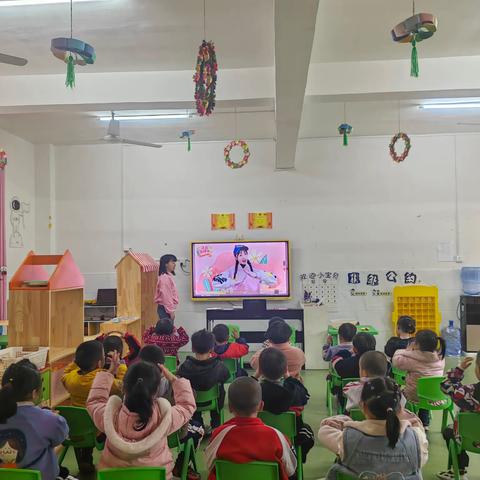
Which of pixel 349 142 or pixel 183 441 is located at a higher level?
pixel 349 142

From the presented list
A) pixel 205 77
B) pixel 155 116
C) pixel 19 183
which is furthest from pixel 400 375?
pixel 19 183

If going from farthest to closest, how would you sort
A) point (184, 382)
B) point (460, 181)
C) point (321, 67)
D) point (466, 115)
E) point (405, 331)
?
point (460, 181), point (466, 115), point (321, 67), point (405, 331), point (184, 382)

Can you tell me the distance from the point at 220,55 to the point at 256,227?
3304mm

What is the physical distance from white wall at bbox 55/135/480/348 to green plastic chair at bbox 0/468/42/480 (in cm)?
537

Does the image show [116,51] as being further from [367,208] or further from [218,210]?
[367,208]

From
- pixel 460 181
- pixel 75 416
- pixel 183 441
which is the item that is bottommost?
pixel 183 441

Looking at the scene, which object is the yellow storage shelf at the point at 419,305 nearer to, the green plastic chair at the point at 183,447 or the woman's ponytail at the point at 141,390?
the green plastic chair at the point at 183,447

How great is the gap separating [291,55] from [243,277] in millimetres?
4200

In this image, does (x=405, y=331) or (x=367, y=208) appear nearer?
(x=405, y=331)

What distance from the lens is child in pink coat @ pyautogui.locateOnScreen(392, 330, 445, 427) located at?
3402 mm

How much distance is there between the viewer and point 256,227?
23.7 feet

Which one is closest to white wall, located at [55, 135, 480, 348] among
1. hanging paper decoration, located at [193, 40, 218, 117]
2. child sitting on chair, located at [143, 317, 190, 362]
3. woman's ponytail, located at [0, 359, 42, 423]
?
child sitting on chair, located at [143, 317, 190, 362]

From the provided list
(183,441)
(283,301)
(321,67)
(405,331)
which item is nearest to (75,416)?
(183,441)

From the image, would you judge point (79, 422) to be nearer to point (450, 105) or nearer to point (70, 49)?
point (70, 49)
